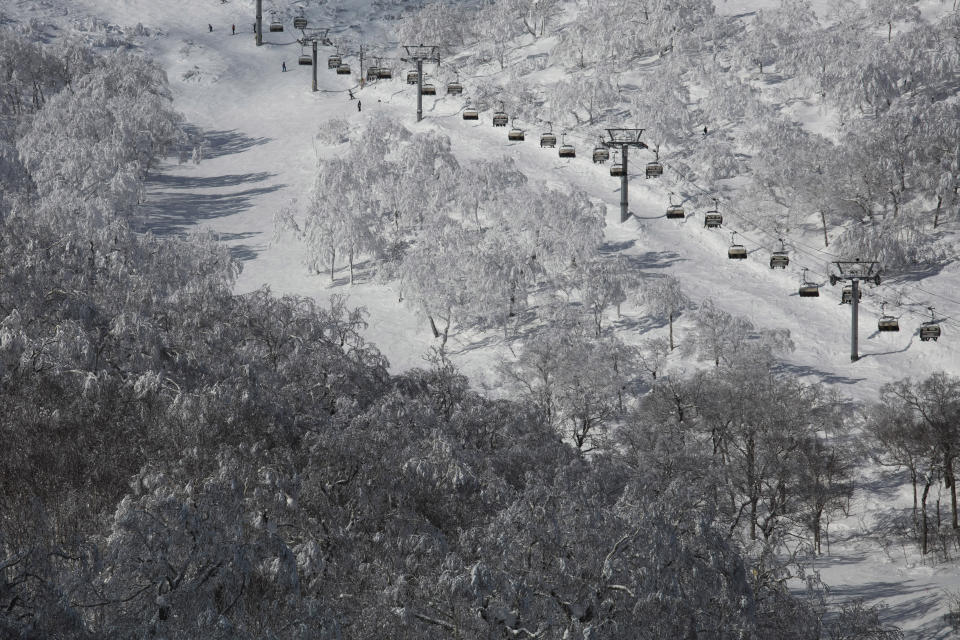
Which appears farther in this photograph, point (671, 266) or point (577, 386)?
point (671, 266)

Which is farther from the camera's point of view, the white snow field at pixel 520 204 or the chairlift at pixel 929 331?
the chairlift at pixel 929 331

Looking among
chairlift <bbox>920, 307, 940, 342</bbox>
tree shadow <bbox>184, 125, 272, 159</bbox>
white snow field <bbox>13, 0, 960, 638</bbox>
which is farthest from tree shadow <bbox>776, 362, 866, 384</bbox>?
tree shadow <bbox>184, 125, 272, 159</bbox>

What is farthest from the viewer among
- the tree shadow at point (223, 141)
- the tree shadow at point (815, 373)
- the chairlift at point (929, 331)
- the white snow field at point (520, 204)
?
the tree shadow at point (223, 141)

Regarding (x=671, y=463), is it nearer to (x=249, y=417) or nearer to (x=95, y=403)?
(x=249, y=417)

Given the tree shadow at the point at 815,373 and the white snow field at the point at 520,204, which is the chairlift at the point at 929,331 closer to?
the white snow field at the point at 520,204

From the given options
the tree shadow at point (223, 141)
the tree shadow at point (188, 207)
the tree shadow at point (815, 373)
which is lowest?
the tree shadow at point (815, 373)

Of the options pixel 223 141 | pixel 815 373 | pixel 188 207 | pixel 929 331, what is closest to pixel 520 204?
pixel 815 373

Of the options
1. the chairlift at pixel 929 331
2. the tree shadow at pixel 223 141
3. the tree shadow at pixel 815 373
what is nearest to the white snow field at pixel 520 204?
the tree shadow at pixel 815 373

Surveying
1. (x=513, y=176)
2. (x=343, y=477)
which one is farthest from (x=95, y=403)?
(x=513, y=176)

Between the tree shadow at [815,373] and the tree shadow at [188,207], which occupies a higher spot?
the tree shadow at [188,207]
